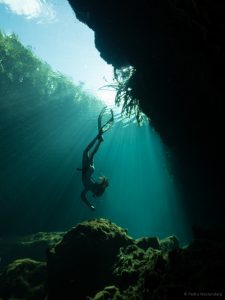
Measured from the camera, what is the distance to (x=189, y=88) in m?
7.42

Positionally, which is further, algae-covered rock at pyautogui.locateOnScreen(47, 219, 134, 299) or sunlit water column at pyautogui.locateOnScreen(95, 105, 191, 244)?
sunlit water column at pyautogui.locateOnScreen(95, 105, 191, 244)

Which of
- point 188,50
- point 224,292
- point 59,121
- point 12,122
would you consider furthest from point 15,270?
point 59,121

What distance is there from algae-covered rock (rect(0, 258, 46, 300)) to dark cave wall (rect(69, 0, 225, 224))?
635 centimetres

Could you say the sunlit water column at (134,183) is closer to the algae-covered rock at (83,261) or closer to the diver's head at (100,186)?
the diver's head at (100,186)

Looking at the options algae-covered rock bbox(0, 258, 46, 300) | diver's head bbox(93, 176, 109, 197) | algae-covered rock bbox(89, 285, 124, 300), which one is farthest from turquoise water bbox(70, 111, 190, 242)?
algae-covered rock bbox(89, 285, 124, 300)

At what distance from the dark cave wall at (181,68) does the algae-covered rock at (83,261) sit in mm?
3844

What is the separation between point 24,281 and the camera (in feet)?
29.0

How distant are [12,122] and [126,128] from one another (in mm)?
24431

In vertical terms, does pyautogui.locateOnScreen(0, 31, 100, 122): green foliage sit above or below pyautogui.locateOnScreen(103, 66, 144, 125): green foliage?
above

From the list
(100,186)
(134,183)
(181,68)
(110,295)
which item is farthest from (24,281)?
(134,183)

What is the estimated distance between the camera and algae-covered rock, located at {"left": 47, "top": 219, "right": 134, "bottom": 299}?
6.55 metres

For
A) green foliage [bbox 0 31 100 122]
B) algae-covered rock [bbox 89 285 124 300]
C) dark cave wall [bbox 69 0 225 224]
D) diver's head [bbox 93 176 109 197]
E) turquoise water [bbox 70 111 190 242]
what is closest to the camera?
algae-covered rock [bbox 89 285 124 300]

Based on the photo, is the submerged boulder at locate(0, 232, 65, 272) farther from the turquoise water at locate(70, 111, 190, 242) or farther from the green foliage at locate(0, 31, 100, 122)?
the turquoise water at locate(70, 111, 190, 242)

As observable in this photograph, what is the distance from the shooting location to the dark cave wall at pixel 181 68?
537 centimetres
